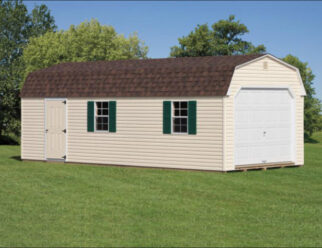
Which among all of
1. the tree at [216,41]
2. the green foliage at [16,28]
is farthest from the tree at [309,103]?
the green foliage at [16,28]

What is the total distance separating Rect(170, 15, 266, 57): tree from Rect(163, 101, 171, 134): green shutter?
27116mm

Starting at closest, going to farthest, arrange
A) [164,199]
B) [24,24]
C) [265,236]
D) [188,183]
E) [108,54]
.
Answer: [265,236], [164,199], [188,183], [108,54], [24,24]

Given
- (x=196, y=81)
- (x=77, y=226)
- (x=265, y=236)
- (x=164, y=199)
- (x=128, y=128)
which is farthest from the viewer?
(x=128, y=128)

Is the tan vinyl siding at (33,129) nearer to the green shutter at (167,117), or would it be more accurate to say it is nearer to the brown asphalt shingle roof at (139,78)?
the brown asphalt shingle roof at (139,78)

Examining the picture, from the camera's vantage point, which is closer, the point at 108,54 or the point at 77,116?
the point at 77,116

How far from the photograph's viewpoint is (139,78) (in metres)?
22.0

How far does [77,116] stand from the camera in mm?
23312

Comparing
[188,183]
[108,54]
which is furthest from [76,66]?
[108,54]

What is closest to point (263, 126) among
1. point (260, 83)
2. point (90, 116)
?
point (260, 83)

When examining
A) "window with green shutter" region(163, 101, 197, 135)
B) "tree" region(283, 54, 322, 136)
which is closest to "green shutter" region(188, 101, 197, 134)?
"window with green shutter" region(163, 101, 197, 135)

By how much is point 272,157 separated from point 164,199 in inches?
343

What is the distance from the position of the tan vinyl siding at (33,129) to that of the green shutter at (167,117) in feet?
18.7

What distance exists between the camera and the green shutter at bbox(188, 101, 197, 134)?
20469 mm

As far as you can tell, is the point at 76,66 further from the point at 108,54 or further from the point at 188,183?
the point at 108,54
